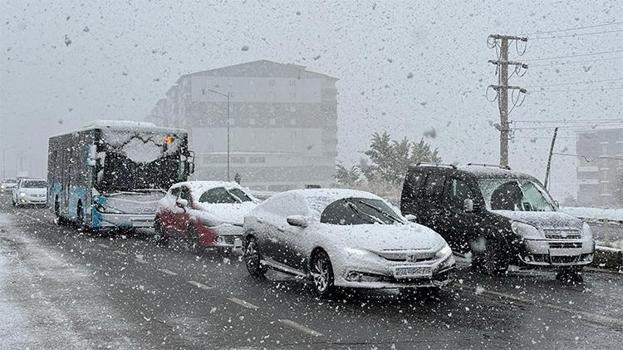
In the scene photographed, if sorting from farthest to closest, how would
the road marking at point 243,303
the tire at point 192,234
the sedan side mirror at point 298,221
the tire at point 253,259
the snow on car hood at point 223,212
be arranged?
the tire at point 192,234 → the snow on car hood at point 223,212 → the tire at point 253,259 → the sedan side mirror at point 298,221 → the road marking at point 243,303

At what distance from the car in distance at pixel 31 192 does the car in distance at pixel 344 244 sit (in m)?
31.4

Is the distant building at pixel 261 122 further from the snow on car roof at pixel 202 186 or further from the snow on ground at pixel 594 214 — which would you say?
the snow on car roof at pixel 202 186

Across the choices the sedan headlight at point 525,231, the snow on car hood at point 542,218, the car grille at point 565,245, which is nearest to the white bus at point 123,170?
the snow on car hood at point 542,218

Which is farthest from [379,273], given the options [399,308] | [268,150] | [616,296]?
[268,150]

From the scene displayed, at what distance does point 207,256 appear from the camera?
16.2 metres

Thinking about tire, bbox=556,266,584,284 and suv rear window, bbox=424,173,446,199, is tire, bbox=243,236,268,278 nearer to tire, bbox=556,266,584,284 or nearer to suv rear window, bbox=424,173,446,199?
suv rear window, bbox=424,173,446,199

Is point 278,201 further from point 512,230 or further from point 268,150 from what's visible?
point 268,150

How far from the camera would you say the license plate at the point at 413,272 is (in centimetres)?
966

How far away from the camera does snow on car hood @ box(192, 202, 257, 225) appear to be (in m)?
16.2

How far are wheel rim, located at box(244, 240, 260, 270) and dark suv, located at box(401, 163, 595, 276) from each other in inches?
146

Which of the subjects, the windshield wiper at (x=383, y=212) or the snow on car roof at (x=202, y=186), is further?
the snow on car roof at (x=202, y=186)

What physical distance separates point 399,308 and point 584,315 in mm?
2205

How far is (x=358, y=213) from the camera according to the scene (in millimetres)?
11148

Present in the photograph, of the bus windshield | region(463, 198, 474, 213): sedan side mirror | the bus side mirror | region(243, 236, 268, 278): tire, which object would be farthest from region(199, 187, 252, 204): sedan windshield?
region(463, 198, 474, 213): sedan side mirror
